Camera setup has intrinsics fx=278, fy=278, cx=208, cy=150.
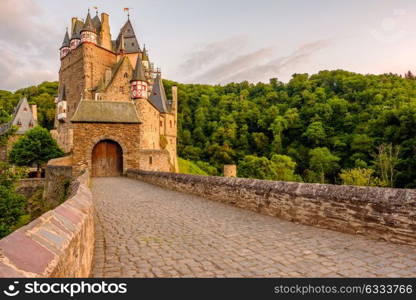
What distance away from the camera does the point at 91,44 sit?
4481 centimetres

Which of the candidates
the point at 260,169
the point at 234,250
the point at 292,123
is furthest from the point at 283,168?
the point at 234,250

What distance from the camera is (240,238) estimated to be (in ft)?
15.1

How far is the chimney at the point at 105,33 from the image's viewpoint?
47.9 metres

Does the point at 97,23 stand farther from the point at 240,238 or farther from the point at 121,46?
the point at 240,238

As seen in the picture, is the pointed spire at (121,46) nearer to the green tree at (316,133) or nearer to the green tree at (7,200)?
the green tree at (7,200)

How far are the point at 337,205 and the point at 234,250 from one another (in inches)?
88.3

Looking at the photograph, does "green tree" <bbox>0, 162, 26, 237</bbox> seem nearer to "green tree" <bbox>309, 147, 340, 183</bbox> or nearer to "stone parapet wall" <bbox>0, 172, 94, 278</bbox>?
"stone parapet wall" <bbox>0, 172, 94, 278</bbox>

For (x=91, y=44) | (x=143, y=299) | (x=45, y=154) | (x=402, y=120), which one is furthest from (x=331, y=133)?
(x=143, y=299)

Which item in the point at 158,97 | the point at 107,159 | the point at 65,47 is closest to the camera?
the point at 107,159

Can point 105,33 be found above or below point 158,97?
above

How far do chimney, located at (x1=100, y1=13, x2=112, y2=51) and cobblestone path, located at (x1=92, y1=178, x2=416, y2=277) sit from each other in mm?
48821

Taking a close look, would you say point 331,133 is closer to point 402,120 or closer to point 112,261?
point 402,120

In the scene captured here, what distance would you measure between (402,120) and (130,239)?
135ft

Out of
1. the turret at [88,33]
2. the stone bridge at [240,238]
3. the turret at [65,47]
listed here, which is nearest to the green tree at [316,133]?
the turret at [88,33]
